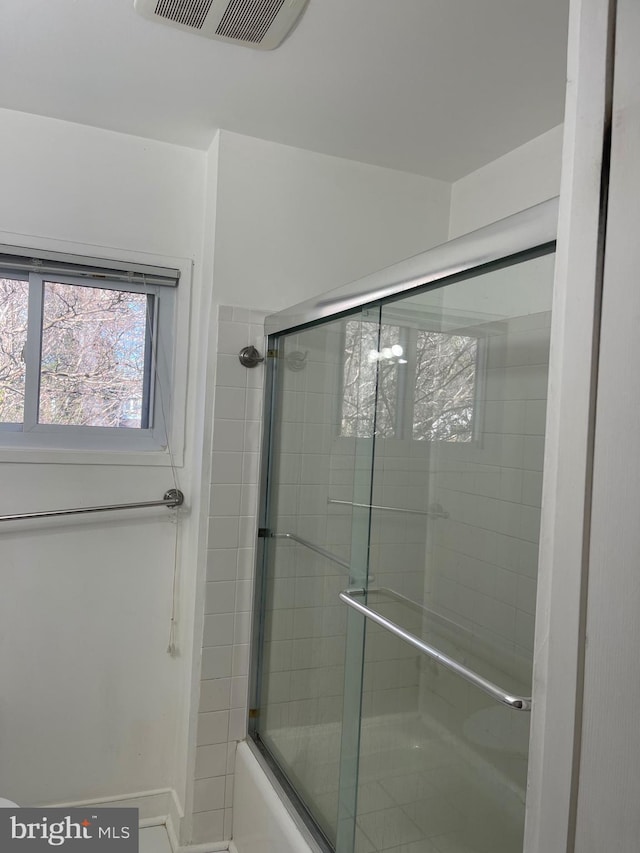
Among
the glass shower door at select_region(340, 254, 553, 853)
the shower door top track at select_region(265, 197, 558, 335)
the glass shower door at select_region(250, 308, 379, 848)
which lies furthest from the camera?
the glass shower door at select_region(250, 308, 379, 848)

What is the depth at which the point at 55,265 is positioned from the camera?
200 centimetres

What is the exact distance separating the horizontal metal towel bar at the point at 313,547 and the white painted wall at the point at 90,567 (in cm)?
34

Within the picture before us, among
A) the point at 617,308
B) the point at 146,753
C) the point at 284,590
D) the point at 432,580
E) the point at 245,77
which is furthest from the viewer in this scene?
the point at 146,753

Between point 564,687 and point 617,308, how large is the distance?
324 millimetres

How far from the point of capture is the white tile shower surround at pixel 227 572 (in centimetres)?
199

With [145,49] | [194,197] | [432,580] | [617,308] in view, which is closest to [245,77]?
[145,49]

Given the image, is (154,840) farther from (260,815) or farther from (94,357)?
(94,357)

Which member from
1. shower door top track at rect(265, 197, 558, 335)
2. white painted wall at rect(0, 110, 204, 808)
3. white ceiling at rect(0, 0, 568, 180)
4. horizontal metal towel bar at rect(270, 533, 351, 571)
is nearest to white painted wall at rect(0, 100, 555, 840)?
white painted wall at rect(0, 110, 204, 808)

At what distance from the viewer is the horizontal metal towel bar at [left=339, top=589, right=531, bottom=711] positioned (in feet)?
3.27

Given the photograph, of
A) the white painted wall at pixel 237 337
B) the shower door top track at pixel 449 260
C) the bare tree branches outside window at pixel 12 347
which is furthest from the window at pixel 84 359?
the shower door top track at pixel 449 260

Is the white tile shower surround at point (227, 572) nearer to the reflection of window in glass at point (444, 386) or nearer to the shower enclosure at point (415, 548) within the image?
the shower enclosure at point (415, 548)

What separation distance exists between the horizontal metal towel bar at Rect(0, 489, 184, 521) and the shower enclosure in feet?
1.23

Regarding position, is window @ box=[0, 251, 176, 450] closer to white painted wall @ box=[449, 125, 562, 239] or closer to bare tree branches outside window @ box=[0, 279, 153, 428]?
bare tree branches outside window @ box=[0, 279, 153, 428]

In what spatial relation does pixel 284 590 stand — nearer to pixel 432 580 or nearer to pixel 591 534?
pixel 432 580
